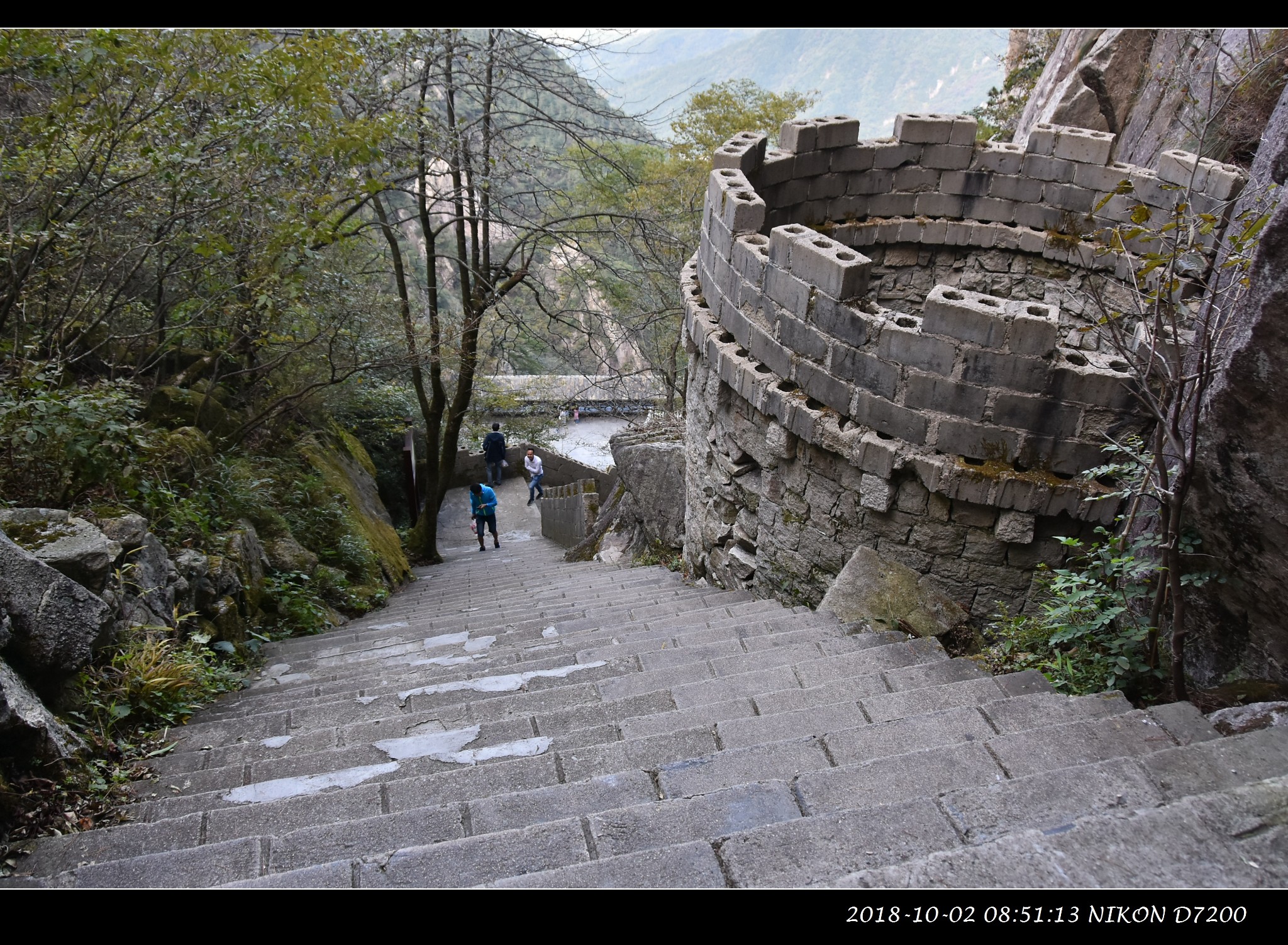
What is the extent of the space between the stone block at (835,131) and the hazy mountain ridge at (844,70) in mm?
1665

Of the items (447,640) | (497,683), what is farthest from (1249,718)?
(447,640)

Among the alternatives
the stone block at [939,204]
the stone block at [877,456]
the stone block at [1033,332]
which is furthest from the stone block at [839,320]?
the stone block at [939,204]

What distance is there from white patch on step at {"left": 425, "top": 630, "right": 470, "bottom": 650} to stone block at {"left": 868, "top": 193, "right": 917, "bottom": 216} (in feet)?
20.2

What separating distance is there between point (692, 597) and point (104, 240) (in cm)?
519

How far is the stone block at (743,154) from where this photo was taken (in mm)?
6852

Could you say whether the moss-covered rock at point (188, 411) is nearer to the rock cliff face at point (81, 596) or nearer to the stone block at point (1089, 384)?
the rock cliff face at point (81, 596)

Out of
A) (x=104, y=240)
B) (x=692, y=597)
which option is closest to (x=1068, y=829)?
(x=692, y=597)

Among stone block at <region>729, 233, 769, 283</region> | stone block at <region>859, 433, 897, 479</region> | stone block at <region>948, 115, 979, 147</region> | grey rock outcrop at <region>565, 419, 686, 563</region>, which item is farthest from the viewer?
grey rock outcrop at <region>565, 419, 686, 563</region>

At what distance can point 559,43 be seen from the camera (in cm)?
931

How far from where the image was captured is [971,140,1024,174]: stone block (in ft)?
27.1

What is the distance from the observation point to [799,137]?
7723 mm

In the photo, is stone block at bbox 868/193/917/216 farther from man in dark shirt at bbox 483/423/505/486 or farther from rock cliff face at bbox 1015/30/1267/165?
man in dark shirt at bbox 483/423/505/486

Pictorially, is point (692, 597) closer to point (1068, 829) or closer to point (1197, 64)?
point (1068, 829)

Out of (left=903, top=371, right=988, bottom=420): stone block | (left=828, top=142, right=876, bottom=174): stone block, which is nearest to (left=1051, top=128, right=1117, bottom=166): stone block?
(left=828, top=142, right=876, bottom=174): stone block
